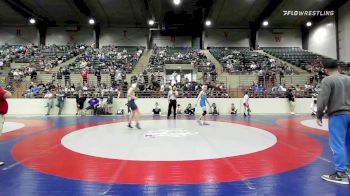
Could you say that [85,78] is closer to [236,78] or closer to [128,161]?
[236,78]

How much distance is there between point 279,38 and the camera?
1329 inches

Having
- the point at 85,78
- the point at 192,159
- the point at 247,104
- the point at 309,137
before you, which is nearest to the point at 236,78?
the point at 247,104

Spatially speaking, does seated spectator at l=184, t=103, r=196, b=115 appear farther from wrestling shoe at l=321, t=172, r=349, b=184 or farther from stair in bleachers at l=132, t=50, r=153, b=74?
wrestling shoe at l=321, t=172, r=349, b=184

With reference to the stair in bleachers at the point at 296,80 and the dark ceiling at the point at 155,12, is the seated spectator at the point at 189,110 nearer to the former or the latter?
the stair in bleachers at the point at 296,80

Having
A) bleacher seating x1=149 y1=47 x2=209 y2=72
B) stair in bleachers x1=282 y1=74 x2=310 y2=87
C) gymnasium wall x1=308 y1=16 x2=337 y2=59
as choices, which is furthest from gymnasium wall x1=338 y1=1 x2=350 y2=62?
bleacher seating x1=149 y1=47 x2=209 y2=72

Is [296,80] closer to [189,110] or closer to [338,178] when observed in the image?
[189,110]

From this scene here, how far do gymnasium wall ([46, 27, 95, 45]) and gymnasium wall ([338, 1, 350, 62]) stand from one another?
90.0ft

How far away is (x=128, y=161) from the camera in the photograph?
4883 mm

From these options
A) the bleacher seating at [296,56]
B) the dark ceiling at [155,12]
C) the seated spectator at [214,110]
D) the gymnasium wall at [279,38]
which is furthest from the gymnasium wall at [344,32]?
the seated spectator at [214,110]

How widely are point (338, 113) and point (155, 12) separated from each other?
26759mm

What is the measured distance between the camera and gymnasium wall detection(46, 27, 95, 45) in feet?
107

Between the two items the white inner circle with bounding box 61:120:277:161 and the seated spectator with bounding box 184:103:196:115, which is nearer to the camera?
the white inner circle with bounding box 61:120:277:161

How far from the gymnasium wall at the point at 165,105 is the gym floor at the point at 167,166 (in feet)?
30.1

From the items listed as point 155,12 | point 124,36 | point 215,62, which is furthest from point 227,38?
point 124,36
